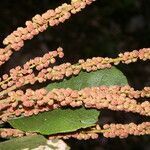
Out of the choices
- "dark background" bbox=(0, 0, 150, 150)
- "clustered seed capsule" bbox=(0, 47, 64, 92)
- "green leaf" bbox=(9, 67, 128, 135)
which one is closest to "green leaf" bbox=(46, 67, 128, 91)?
"green leaf" bbox=(9, 67, 128, 135)

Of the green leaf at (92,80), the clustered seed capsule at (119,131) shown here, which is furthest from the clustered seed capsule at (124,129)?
the green leaf at (92,80)

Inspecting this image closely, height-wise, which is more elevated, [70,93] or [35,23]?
[35,23]

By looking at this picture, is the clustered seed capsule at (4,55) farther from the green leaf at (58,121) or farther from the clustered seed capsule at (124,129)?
the clustered seed capsule at (124,129)

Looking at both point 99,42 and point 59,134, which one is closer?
point 59,134

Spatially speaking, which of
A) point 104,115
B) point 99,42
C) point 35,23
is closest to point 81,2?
point 35,23

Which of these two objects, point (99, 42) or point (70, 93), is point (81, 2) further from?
point (99, 42)

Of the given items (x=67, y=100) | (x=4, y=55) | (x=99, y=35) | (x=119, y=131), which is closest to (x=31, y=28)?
(x=4, y=55)
